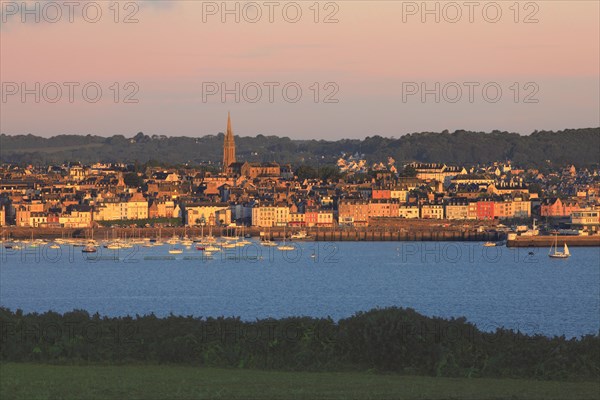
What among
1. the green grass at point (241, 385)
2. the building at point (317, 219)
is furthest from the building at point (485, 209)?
the green grass at point (241, 385)

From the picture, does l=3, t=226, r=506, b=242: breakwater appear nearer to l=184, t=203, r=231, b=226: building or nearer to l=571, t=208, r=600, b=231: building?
l=184, t=203, r=231, b=226: building

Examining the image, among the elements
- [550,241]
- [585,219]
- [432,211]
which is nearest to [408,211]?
[432,211]

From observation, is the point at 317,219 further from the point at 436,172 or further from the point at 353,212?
the point at 436,172

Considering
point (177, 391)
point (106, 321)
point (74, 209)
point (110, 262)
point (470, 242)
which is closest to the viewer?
point (177, 391)

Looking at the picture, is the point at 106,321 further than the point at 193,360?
Yes

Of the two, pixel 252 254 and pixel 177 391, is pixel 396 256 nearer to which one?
pixel 252 254

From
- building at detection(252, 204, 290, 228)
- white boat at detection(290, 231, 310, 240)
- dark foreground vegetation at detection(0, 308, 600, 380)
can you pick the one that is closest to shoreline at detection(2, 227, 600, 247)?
white boat at detection(290, 231, 310, 240)

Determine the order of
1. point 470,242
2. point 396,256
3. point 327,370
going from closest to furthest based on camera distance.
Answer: point 327,370 → point 396,256 → point 470,242

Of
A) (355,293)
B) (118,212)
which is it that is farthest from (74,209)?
(355,293)
